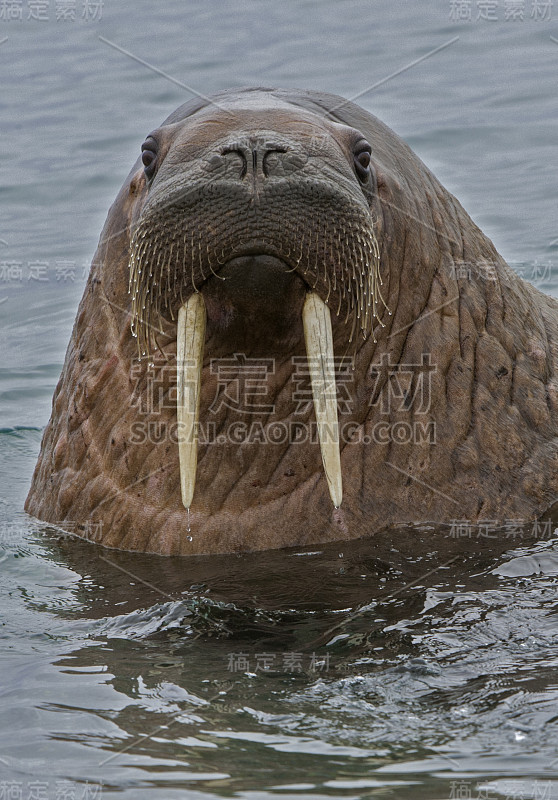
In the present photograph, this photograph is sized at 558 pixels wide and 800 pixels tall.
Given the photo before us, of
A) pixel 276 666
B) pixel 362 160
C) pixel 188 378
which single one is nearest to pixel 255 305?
pixel 188 378

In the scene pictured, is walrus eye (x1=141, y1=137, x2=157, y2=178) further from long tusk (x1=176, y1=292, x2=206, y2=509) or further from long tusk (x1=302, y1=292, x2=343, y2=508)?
long tusk (x1=302, y1=292, x2=343, y2=508)

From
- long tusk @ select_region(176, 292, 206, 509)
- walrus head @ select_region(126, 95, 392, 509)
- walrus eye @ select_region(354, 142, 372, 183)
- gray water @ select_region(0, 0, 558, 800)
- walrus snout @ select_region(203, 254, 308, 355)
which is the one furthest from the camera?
walrus eye @ select_region(354, 142, 372, 183)

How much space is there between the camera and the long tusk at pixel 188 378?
5742 mm

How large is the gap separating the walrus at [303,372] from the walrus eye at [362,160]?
1 centimetres

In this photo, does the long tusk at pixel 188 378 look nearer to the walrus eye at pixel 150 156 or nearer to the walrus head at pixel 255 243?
the walrus head at pixel 255 243

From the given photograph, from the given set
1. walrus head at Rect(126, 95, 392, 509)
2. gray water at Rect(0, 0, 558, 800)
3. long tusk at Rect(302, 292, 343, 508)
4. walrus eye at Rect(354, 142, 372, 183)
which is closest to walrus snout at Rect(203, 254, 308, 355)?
walrus head at Rect(126, 95, 392, 509)

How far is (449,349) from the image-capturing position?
6.62m

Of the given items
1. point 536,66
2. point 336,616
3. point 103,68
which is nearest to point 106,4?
point 103,68

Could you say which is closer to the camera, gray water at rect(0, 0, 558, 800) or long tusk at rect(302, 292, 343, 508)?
gray water at rect(0, 0, 558, 800)

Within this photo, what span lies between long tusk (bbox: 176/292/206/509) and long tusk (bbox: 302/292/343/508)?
49 centimetres

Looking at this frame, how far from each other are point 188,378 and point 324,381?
0.61 meters

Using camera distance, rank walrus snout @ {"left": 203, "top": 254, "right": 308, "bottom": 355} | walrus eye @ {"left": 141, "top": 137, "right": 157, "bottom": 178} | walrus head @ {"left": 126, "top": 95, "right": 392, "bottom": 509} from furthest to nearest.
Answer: walrus eye @ {"left": 141, "top": 137, "right": 157, "bottom": 178}, walrus snout @ {"left": 203, "top": 254, "right": 308, "bottom": 355}, walrus head @ {"left": 126, "top": 95, "right": 392, "bottom": 509}

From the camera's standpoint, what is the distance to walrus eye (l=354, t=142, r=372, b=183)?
6180 millimetres

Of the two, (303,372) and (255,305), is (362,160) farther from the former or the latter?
(303,372)
